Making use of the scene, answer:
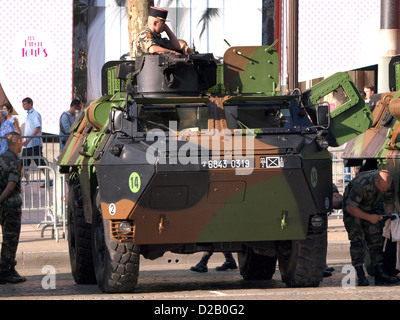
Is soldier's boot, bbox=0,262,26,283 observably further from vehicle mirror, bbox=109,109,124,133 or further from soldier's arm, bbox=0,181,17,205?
vehicle mirror, bbox=109,109,124,133

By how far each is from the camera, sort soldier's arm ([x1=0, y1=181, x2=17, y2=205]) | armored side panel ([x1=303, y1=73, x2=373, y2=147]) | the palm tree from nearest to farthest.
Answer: armored side panel ([x1=303, y1=73, x2=373, y2=147]), soldier's arm ([x1=0, y1=181, x2=17, y2=205]), the palm tree

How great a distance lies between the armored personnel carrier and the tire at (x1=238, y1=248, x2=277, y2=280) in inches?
35.9

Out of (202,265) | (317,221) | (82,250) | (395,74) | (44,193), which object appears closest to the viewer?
(317,221)

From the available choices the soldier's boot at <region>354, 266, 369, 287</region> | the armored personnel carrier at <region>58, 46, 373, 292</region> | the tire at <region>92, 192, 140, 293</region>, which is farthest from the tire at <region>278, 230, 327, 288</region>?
the tire at <region>92, 192, 140, 293</region>

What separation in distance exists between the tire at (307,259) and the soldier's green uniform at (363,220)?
2.84 ft

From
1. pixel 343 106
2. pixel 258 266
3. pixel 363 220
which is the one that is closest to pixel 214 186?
pixel 343 106

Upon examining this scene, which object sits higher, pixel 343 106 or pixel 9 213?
pixel 343 106

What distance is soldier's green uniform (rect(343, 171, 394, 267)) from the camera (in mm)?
13859

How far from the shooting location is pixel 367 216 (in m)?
13.8

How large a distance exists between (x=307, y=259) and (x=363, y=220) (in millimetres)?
1234

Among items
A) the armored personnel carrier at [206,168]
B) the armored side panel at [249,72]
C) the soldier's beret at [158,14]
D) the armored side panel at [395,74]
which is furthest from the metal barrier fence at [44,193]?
the armored side panel at [395,74]
